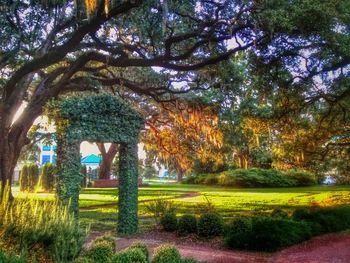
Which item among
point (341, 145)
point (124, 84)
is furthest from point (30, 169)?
point (341, 145)

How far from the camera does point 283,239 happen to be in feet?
31.2

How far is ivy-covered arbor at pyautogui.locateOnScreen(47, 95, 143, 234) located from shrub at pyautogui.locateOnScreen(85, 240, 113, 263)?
4343mm

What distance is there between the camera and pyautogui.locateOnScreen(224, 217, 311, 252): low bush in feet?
31.0

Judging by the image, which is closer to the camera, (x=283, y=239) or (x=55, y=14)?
(x=283, y=239)

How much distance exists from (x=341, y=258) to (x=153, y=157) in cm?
3589

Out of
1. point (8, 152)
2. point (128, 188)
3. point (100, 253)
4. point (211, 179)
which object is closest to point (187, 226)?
point (128, 188)

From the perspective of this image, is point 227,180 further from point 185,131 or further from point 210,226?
point 210,226

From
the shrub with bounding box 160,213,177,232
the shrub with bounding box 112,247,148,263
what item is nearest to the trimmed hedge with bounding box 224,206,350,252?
the shrub with bounding box 160,213,177,232

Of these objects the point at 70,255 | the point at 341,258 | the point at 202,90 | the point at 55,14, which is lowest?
the point at 341,258

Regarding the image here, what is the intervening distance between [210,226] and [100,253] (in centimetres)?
524

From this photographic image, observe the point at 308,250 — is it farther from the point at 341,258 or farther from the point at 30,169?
the point at 30,169

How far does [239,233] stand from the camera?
9.89 m

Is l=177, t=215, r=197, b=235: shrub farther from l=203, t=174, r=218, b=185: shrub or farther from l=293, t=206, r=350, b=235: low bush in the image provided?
l=203, t=174, r=218, b=185: shrub

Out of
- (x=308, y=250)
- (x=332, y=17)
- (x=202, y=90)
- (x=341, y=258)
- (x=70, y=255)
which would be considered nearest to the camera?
(x=70, y=255)
